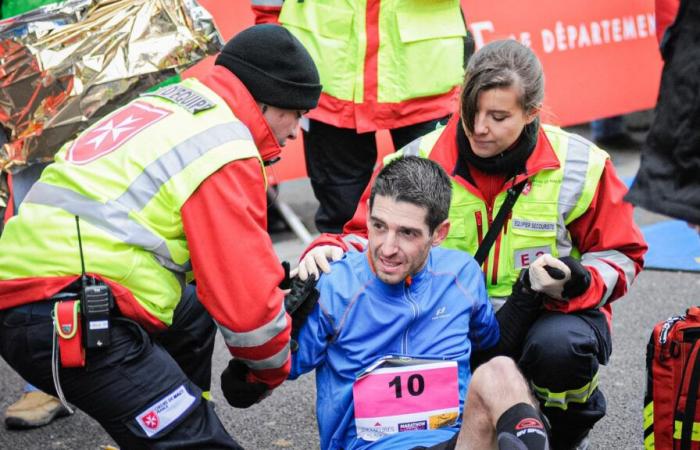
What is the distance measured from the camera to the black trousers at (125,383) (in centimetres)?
273

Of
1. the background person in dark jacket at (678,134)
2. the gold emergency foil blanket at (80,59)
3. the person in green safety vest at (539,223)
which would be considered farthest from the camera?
the gold emergency foil blanket at (80,59)

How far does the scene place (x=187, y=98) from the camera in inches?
112

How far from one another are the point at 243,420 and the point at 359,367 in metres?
1.17

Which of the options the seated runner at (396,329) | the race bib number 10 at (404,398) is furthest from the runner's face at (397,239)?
the race bib number 10 at (404,398)

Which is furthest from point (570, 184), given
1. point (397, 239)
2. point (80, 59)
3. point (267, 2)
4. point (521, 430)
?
point (80, 59)

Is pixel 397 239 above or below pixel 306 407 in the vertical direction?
above

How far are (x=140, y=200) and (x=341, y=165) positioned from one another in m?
1.66

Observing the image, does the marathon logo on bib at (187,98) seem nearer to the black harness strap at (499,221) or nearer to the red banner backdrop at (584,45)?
the black harness strap at (499,221)

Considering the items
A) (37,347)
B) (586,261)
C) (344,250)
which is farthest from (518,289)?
(37,347)

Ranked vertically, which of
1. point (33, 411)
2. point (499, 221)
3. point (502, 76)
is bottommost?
point (33, 411)

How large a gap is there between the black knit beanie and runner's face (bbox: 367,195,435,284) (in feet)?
1.36

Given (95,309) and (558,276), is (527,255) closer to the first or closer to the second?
(558,276)

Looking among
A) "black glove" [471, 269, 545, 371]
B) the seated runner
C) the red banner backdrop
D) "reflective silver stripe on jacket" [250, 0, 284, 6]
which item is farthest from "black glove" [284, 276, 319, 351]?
the red banner backdrop

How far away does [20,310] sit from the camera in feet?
9.04
